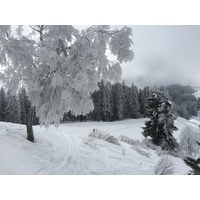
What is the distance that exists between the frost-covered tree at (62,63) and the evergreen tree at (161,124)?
8.44 m

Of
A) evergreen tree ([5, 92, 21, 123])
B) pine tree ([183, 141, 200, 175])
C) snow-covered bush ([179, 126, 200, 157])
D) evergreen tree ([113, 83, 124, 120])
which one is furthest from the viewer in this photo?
evergreen tree ([113, 83, 124, 120])

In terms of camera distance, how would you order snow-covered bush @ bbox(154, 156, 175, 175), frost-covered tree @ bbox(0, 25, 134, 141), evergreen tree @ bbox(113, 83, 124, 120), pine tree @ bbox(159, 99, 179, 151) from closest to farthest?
1. frost-covered tree @ bbox(0, 25, 134, 141)
2. snow-covered bush @ bbox(154, 156, 175, 175)
3. pine tree @ bbox(159, 99, 179, 151)
4. evergreen tree @ bbox(113, 83, 124, 120)

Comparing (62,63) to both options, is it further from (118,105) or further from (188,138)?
(118,105)

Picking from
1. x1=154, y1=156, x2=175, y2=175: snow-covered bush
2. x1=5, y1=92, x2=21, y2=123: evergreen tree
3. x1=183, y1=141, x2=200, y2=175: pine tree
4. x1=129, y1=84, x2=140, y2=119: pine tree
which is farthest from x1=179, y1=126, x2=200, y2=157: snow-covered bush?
x1=5, y1=92, x2=21, y2=123: evergreen tree

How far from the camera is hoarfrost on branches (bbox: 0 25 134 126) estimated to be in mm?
4074

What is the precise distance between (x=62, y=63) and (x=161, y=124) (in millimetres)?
10683

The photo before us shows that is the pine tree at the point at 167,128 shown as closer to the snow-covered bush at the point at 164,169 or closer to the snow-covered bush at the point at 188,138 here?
the snow-covered bush at the point at 188,138

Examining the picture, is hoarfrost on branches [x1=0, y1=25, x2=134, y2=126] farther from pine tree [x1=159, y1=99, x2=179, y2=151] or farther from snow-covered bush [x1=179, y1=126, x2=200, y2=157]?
snow-covered bush [x1=179, y1=126, x2=200, y2=157]

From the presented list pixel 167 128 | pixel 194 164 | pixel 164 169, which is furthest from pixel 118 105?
pixel 194 164

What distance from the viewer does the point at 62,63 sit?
13.5ft

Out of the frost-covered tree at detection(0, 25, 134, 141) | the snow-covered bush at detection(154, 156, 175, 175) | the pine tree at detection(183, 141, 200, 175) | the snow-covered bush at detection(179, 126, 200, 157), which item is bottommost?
the snow-covered bush at detection(179, 126, 200, 157)
